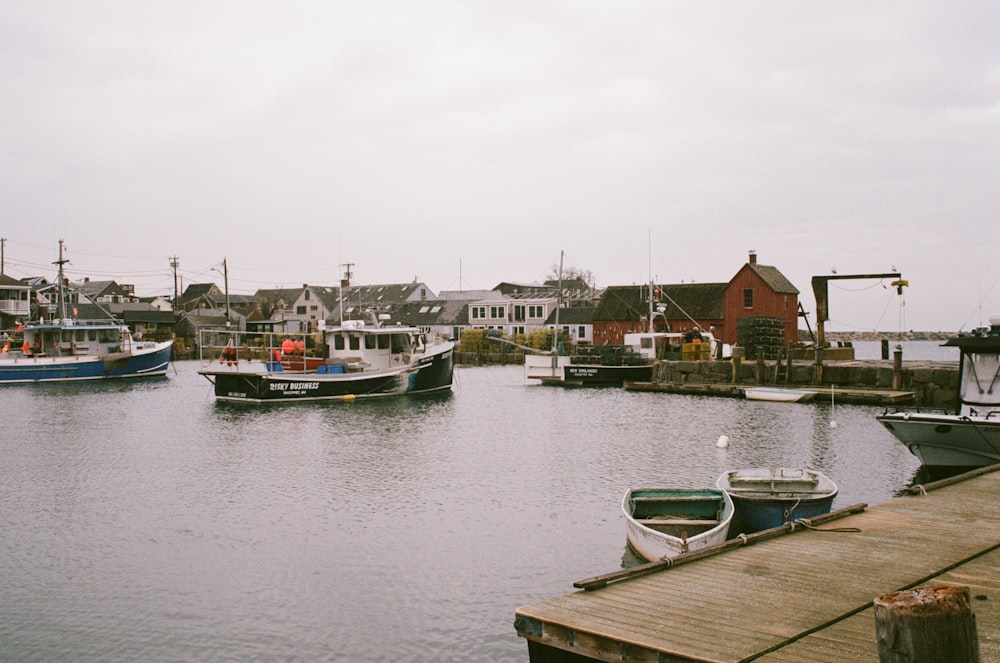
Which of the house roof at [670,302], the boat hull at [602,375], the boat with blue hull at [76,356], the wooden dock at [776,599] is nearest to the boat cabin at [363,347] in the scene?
the boat hull at [602,375]

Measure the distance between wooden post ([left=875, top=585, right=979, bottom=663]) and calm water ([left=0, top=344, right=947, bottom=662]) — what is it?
621 centimetres

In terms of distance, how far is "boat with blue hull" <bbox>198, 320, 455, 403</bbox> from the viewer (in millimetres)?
39500

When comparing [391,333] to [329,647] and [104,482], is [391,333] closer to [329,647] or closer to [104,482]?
[104,482]

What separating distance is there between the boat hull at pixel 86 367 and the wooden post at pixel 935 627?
195 feet

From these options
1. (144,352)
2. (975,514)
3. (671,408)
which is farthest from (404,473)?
(144,352)

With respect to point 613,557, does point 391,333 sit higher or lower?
higher

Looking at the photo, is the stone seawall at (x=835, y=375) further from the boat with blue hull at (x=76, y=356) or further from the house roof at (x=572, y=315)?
the boat with blue hull at (x=76, y=356)

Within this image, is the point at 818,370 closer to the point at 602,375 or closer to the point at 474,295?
the point at 602,375

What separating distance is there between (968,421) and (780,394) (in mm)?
18331

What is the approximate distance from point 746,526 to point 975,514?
339cm

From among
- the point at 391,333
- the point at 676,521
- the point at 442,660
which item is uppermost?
the point at 391,333

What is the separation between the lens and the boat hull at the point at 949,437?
17.8 meters

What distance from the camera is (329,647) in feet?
33.3

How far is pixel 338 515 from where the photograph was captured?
656 inches
